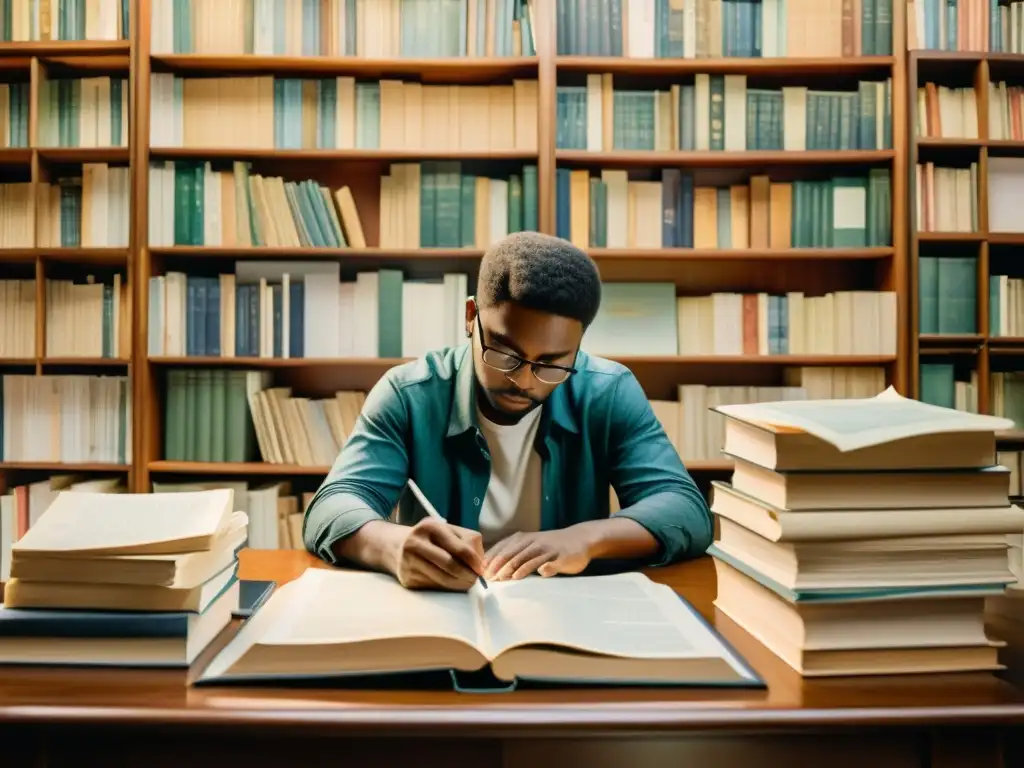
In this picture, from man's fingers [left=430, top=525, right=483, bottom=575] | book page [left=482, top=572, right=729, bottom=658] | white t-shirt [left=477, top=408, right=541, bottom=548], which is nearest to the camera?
book page [left=482, top=572, right=729, bottom=658]

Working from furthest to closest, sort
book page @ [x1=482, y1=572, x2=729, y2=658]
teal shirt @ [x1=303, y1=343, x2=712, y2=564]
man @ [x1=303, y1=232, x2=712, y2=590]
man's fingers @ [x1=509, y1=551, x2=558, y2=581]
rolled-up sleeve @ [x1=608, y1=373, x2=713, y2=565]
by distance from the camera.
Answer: teal shirt @ [x1=303, y1=343, x2=712, y2=564]
rolled-up sleeve @ [x1=608, y1=373, x2=713, y2=565]
man @ [x1=303, y1=232, x2=712, y2=590]
man's fingers @ [x1=509, y1=551, x2=558, y2=581]
book page @ [x1=482, y1=572, x2=729, y2=658]

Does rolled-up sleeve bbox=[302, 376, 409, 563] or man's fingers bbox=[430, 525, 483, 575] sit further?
rolled-up sleeve bbox=[302, 376, 409, 563]

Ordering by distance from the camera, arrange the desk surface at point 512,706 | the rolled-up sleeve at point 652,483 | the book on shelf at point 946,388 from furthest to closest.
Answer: the book on shelf at point 946,388
the rolled-up sleeve at point 652,483
the desk surface at point 512,706

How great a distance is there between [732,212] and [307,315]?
1436 mm

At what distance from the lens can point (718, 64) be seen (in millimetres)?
2598

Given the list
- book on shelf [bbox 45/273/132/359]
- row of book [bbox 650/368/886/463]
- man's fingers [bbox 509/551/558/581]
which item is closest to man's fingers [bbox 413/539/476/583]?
man's fingers [bbox 509/551/558/581]

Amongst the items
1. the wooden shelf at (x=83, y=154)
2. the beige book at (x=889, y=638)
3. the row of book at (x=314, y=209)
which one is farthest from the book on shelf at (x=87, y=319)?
the beige book at (x=889, y=638)

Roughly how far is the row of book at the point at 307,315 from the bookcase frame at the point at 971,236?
145cm

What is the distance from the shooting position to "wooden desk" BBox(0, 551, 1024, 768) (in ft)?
2.10

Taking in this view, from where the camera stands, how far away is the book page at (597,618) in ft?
2.43

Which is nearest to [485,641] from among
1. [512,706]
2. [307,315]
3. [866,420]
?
[512,706]

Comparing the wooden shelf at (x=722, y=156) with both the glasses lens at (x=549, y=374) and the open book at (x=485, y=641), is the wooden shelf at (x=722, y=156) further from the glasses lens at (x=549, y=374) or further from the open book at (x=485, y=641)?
the open book at (x=485, y=641)

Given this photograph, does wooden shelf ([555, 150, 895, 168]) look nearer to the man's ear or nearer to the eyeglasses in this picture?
the man's ear

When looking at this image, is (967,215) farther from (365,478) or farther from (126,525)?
(126,525)
